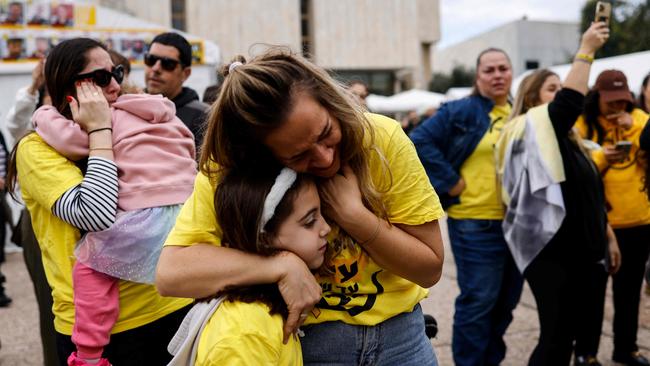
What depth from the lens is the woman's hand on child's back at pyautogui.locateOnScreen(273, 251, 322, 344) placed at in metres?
1.47

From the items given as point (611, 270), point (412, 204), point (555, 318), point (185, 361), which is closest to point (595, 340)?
point (611, 270)

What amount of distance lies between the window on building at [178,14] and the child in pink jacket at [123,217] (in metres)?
42.8

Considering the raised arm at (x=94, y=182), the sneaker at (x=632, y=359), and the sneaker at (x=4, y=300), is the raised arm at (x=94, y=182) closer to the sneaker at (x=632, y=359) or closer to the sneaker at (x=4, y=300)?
the sneaker at (x=632, y=359)

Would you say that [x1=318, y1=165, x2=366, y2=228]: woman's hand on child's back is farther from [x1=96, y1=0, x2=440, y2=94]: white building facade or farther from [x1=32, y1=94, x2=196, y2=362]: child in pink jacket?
[x1=96, y1=0, x2=440, y2=94]: white building facade

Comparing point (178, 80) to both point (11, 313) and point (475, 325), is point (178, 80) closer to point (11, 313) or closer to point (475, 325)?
point (475, 325)

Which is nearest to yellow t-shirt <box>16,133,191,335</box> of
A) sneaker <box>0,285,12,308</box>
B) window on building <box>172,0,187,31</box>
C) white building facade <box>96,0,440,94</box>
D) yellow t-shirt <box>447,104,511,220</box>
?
yellow t-shirt <box>447,104,511,220</box>

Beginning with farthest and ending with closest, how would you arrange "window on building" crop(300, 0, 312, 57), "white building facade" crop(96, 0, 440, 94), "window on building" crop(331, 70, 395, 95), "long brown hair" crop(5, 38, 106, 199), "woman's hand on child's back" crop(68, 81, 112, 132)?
"window on building" crop(331, 70, 395, 95) < "window on building" crop(300, 0, 312, 57) < "white building facade" crop(96, 0, 440, 94) < "long brown hair" crop(5, 38, 106, 199) < "woman's hand on child's back" crop(68, 81, 112, 132)

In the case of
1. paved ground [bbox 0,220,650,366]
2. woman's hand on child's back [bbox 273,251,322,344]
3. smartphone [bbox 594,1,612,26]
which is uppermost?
smartphone [bbox 594,1,612,26]

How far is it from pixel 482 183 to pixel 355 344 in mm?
2381

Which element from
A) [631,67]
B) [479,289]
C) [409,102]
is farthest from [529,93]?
[409,102]

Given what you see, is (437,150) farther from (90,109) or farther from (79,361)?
(79,361)

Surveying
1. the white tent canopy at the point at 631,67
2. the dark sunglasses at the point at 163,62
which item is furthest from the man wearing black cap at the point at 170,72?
the white tent canopy at the point at 631,67

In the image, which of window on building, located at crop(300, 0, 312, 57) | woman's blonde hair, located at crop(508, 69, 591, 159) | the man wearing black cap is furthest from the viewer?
window on building, located at crop(300, 0, 312, 57)

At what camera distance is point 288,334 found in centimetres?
149
